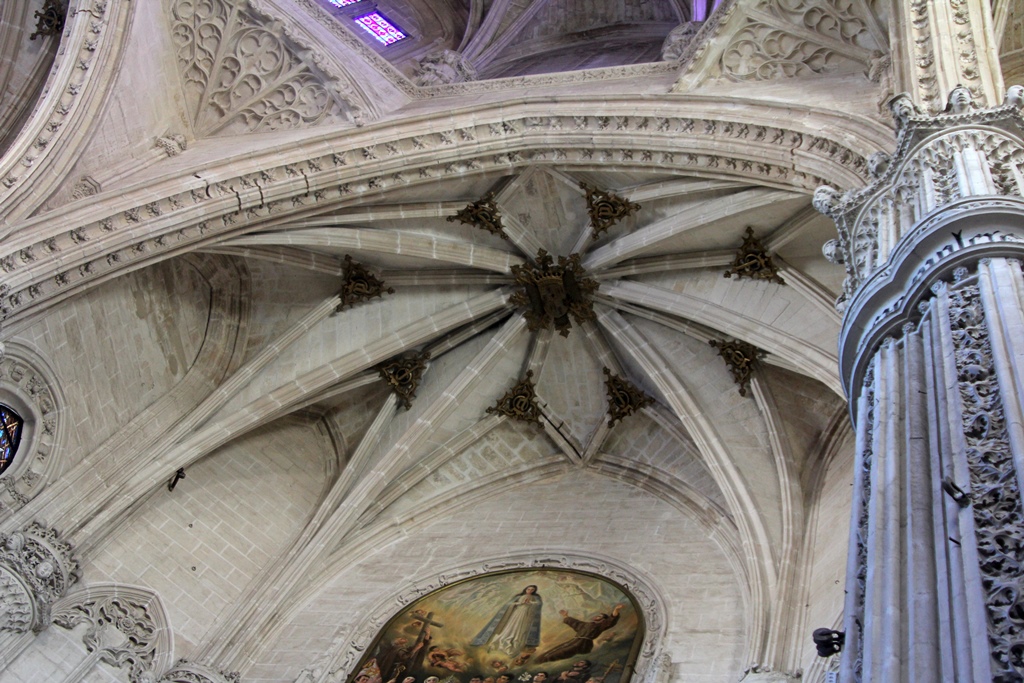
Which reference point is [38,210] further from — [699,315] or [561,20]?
[561,20]

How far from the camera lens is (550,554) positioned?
13289 mm

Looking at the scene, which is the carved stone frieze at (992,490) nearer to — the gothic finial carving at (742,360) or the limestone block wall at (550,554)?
the limestone block wall at (550,554)

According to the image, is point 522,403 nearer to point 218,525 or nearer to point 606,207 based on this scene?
point 606,207

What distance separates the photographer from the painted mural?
11680 millimetres

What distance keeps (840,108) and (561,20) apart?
8752 mm

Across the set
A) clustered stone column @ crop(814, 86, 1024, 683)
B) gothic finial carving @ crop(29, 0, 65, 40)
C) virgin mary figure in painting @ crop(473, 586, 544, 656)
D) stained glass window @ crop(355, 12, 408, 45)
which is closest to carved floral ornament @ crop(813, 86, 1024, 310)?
clustered stone column @ crop(814, 86, 1024, 683)

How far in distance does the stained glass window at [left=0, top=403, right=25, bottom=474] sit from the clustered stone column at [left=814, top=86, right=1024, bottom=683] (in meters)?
8.25

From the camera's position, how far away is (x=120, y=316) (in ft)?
43.1

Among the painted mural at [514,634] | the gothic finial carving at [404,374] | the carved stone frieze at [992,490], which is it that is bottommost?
the carved stone frieze at [992,490]

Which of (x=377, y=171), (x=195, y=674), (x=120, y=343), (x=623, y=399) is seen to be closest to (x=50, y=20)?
(x=120, y=343)

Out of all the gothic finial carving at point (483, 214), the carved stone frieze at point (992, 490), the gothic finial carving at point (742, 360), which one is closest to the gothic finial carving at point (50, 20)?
the gothic finial carving at point (483, 214)

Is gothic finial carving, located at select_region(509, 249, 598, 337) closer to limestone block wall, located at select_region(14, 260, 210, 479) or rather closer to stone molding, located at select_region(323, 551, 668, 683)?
stone molding, located at select_region(323, 551, 668, 683)

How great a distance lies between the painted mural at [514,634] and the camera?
11.7 metres

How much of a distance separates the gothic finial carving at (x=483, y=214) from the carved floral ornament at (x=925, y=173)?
6007 millimetres
